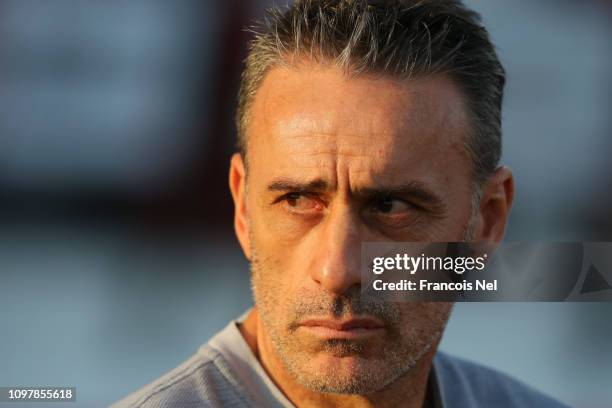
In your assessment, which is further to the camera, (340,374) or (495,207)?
(495,207)

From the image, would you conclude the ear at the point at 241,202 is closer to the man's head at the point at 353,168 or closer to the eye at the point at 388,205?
the man's head at the point at 353,168

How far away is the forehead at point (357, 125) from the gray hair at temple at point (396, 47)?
4cm

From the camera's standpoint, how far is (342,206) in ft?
6.41

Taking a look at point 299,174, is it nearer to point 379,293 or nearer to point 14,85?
point 379,293

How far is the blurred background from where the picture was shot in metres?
4.85

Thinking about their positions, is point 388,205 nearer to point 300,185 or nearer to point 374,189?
point 374,189

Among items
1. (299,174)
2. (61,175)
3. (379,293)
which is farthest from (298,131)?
(61,175)

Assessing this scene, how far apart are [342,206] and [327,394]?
0.41 metres

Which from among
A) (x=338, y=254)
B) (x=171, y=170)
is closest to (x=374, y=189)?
(x=338, y=254)

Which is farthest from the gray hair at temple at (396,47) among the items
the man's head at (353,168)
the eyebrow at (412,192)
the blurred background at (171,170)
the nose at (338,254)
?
the blurred background at (171,170)

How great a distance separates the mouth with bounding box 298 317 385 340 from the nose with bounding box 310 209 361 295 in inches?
2.6

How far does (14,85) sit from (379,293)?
3681 millimetres

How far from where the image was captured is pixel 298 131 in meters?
2.01

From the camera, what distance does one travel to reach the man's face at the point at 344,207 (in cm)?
191
